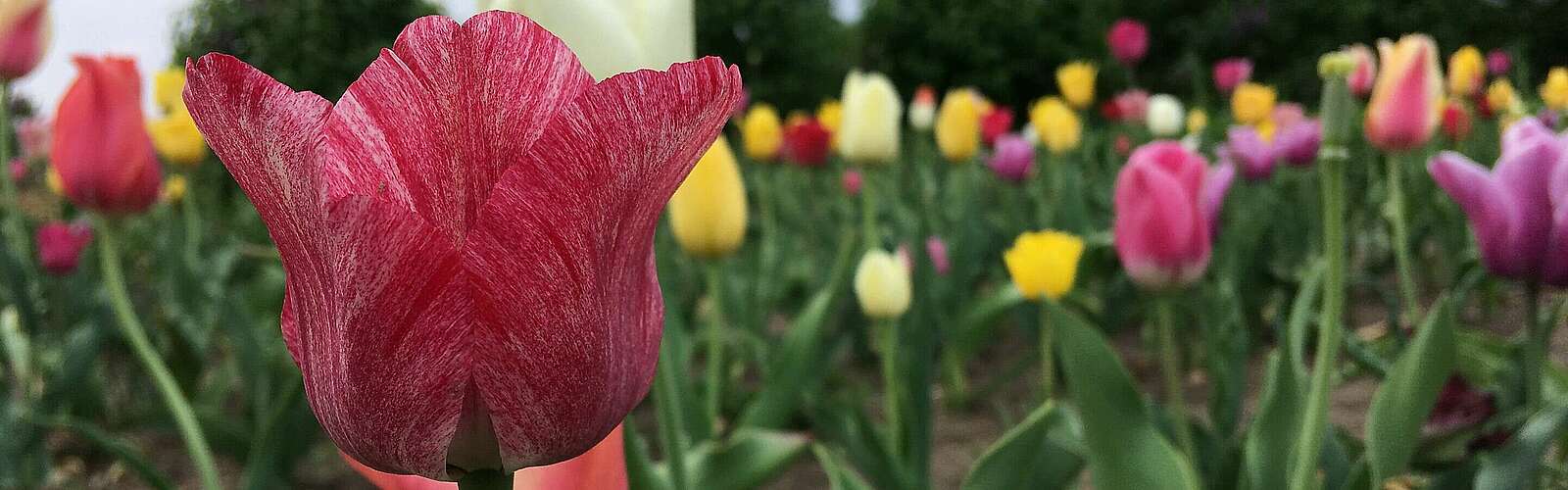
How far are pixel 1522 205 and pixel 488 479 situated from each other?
2.88 ft

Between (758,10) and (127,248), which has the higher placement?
(758,10)

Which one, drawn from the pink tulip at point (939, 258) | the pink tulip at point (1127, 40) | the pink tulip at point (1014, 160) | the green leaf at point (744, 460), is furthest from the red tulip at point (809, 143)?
the green leaf at point (744, 460)

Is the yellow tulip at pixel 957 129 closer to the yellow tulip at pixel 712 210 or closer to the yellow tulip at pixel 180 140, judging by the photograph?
the yellow tulip at pixel 712 210

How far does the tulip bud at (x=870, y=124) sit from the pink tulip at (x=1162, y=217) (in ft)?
2.68

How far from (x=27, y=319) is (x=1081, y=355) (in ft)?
5.46

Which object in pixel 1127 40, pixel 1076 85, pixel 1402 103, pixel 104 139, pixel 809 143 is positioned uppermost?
pixel 1127 40

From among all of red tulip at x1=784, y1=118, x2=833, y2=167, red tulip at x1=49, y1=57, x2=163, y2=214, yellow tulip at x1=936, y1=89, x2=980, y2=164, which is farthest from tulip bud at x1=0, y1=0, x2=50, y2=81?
red tulip at x1=784, y1=118, x2=833, y2=167

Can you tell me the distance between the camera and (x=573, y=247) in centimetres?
36

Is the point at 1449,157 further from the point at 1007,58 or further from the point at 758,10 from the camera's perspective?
the point at 1007,58

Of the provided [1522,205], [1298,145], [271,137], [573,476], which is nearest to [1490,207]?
[1522,205]

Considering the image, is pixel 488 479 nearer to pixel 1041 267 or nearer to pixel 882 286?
pixel 882 286

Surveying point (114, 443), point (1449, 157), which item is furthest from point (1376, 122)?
point (114, 443)

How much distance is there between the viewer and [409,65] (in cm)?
35

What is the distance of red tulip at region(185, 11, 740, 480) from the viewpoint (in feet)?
1.12
